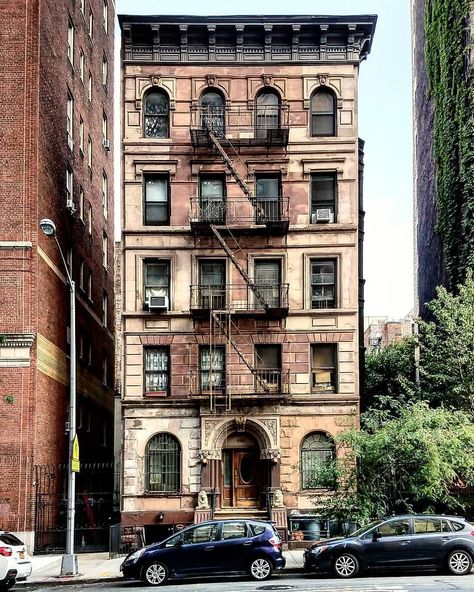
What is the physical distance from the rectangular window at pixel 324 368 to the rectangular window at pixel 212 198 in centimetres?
590

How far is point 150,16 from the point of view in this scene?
35219 mm

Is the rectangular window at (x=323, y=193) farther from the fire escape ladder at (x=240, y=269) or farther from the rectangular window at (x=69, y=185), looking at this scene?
the rectangular window at (x=69, y=185)

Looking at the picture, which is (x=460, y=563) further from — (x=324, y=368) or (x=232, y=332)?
(x=232, y=332)

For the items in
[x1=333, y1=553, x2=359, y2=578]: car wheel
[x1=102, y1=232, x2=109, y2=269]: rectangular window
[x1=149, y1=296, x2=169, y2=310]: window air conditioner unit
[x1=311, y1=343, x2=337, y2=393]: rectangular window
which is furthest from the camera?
[x1=102, y1=232, x2=109, y2=269]: rectangular window

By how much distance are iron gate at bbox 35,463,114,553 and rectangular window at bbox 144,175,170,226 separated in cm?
914

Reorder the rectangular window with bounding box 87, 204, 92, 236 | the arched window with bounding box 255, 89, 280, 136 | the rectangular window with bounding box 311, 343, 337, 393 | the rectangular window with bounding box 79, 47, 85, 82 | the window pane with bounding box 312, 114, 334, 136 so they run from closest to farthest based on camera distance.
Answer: the rectangular window with bounding box 311, 343, 337, 393 → the arched window with bounding box 255, 89, 280, 136 → the window pane with bounding box 312, 114, 334, 136 → the rectangular window with bounding box 79, 47, 85, 82 → the rectangular window with bounding box 87, 204, 92, 236

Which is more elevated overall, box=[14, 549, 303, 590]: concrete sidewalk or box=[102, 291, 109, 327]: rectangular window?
box=[102, 291, 109, 327]: rectangular window

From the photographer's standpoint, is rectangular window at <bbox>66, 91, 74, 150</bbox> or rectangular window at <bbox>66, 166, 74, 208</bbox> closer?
rectangular window at <bbox>66, 166, 74, 208</bbox>

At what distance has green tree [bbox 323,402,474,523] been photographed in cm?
2670

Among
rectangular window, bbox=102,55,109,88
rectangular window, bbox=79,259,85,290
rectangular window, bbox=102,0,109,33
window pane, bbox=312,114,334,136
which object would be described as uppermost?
rectangular window, bbox=102,0,109,33

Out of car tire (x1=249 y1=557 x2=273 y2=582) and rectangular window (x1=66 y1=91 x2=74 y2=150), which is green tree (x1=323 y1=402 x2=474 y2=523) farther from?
rectangular window (x1=66 y1=91 x2=74 y2=150)

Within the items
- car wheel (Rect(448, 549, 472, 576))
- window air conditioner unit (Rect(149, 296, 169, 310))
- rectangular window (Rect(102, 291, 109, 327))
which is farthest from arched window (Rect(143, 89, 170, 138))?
car wheel (Rect(448, 549, 472, 576))

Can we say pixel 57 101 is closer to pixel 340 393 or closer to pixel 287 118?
pixel 287 118

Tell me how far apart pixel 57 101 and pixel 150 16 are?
17.6 ft
